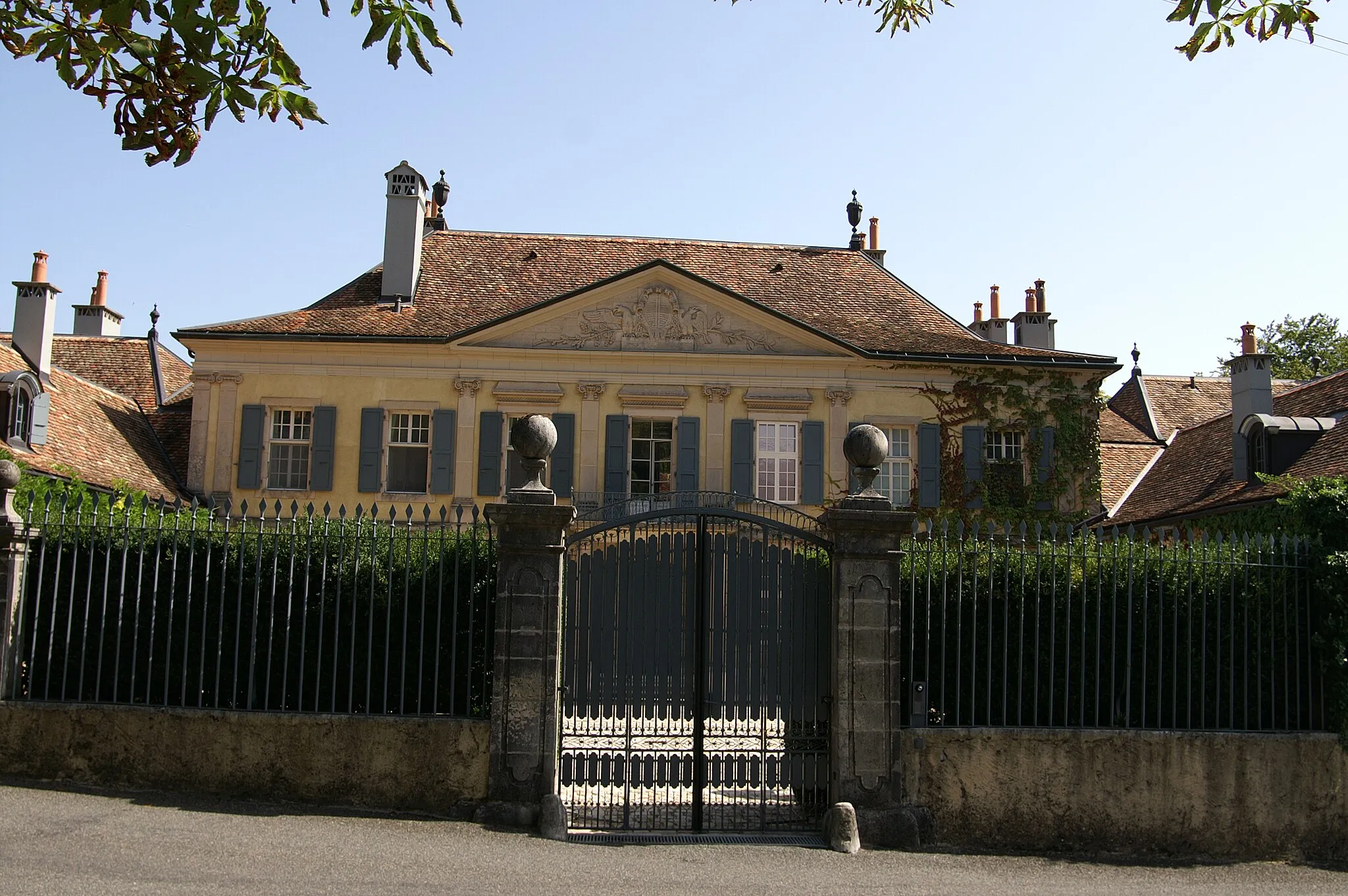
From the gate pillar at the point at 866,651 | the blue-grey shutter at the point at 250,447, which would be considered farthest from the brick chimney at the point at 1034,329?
the gate pillar at the point at 866,651

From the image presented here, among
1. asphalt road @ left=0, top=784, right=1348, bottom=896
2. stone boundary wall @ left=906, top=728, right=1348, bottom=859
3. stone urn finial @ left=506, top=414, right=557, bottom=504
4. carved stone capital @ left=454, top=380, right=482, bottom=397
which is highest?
carved stone capital @ left=454, top=380, right=482, bottom=397

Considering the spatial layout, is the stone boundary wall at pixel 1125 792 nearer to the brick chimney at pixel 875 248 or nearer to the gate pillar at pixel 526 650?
the gate pillar at pixel 526 650

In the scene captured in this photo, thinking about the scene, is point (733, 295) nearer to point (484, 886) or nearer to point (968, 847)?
point (968, 847)

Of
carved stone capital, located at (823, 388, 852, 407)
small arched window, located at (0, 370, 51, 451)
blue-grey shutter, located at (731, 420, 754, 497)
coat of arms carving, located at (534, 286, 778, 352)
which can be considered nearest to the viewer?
small arched window, located at (0, 370, 51, 451)

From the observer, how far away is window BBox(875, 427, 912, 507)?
2205cm

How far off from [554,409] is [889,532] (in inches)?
553

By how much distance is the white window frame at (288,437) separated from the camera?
21438 mm

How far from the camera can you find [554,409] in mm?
21906

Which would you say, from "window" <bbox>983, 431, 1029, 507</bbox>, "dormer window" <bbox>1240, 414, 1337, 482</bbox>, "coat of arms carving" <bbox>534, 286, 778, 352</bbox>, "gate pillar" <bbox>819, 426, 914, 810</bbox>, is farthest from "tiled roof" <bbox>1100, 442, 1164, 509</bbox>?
"gate pillar" <bbox>819, 426, 914, 810</bbox>

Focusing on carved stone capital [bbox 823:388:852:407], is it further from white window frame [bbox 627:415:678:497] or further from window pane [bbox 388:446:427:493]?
window pane [bbox 388:446:427:493]

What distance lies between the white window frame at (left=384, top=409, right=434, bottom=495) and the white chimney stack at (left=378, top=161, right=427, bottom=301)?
8.61ft

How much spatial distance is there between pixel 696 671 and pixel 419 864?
7.52ft

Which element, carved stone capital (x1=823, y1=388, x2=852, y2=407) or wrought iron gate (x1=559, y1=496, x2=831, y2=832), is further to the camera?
carved stone capital (x1=823, y1=388, x2=852, y2=407)

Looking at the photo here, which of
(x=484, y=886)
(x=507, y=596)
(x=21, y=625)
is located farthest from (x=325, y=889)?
(x=21, y=625)
